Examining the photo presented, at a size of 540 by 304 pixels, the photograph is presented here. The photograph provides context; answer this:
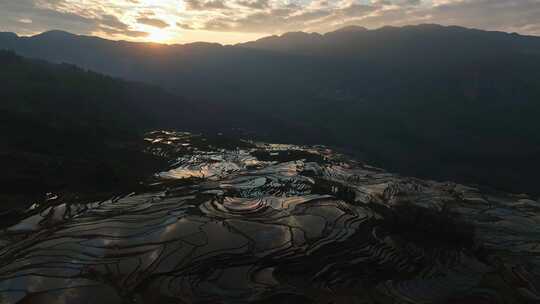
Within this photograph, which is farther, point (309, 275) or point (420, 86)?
point (420, 86)

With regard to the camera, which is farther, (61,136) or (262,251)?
(61,136)

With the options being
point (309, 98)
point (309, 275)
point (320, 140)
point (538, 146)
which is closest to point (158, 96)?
point (320, 140)

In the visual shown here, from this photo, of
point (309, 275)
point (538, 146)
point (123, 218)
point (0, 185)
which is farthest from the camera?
point (538, 146)

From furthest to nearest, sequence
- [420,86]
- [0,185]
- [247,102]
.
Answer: [420,86] → [247,102] → [0,185]

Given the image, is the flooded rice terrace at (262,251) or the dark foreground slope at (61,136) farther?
the dark foreground slope at (61,136)

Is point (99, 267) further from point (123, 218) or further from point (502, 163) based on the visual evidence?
point (502, 163)
